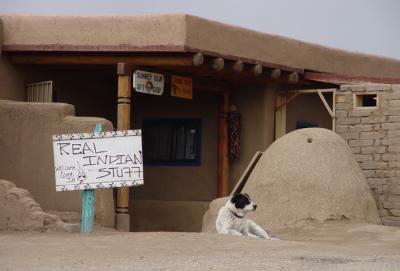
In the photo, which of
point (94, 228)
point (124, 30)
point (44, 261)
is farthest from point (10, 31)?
point (44, 261)

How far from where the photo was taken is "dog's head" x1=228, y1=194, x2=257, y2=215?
1362 cm

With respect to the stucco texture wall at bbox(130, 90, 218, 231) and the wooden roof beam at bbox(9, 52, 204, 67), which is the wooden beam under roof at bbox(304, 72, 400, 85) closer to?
the stucco texture wall at bbox(130, 90, 218, 231)

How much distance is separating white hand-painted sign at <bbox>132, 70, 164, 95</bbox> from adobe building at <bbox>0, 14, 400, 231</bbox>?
164 mm

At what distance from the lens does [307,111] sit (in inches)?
800

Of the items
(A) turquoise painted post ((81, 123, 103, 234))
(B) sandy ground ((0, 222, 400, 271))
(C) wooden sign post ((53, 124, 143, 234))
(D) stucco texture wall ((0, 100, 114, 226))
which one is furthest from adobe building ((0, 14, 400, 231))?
(B) sandy ground ((0, 222, 400, 271))

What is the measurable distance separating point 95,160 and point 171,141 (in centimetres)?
656

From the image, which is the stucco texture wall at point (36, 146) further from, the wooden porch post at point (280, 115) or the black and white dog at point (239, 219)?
Result: the wooden porch post at point (280, 115)

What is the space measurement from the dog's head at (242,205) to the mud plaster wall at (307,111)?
6204 mm

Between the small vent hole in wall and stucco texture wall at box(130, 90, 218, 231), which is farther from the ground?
the small vent hole in wall

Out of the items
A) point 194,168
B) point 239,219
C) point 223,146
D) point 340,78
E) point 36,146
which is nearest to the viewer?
point 239,219

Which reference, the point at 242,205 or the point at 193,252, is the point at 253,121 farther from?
the point at 193,252

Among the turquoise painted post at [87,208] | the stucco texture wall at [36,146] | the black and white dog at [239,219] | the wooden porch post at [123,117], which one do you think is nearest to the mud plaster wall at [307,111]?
the wooden porch post at [123,117]

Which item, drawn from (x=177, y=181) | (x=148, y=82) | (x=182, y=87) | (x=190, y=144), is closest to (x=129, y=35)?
(x=148, y=82)

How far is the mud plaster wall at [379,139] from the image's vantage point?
17.1 meters
